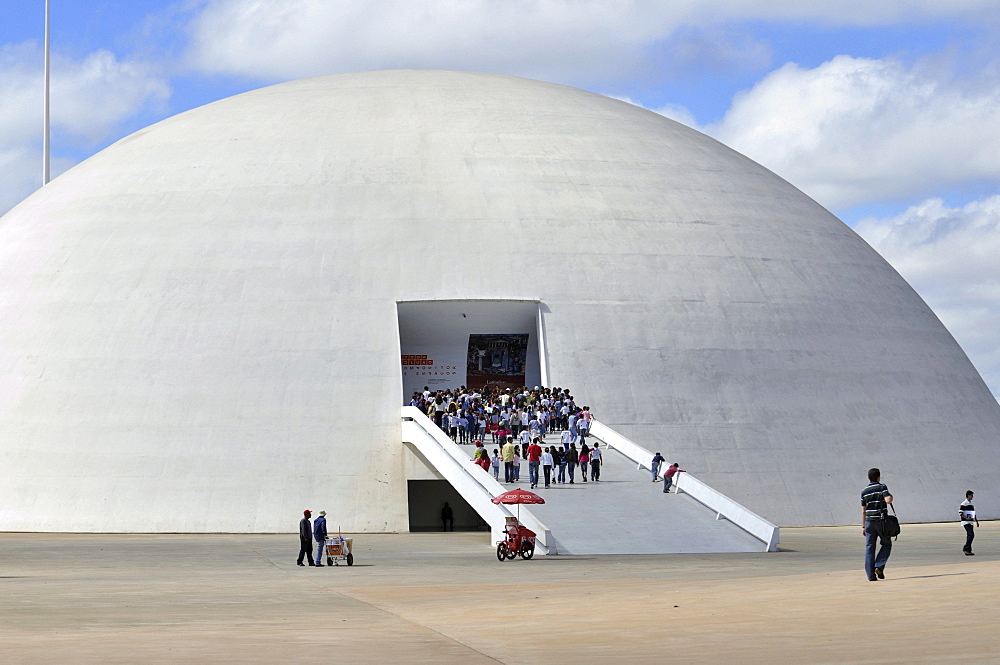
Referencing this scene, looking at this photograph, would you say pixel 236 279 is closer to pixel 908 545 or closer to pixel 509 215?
pixel 509 215

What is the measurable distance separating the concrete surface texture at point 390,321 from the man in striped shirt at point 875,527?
17.2m

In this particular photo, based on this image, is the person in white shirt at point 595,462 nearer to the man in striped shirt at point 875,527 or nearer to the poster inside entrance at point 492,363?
the poster inside entrance at point 492,363

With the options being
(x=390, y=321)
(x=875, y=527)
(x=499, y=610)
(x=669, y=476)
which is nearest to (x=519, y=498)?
(x=669, y=476)

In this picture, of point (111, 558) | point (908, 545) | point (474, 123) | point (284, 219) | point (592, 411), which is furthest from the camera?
point (474, 123)

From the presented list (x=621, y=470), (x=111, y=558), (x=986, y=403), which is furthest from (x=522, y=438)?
(x=986, y=403)

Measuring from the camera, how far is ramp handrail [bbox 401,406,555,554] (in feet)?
81.2

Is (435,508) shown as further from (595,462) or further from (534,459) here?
(534,459)

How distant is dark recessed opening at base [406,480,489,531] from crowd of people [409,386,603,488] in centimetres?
231

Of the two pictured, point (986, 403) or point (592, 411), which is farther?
point (986, 403)

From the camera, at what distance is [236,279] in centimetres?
3525

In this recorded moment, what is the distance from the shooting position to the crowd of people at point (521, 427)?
2891 cm

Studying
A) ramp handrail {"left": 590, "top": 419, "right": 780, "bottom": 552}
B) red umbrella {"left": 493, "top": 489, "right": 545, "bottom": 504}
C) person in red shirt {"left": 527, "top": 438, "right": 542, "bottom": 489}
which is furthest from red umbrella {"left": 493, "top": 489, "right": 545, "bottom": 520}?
ramp handrail {"left": 590, "top": 419, "right": 780, "bottom": 552}

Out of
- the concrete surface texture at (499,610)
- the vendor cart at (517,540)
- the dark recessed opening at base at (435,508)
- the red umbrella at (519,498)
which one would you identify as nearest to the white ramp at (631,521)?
the red umbrella at (519,498)

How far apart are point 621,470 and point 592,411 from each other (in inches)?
170
